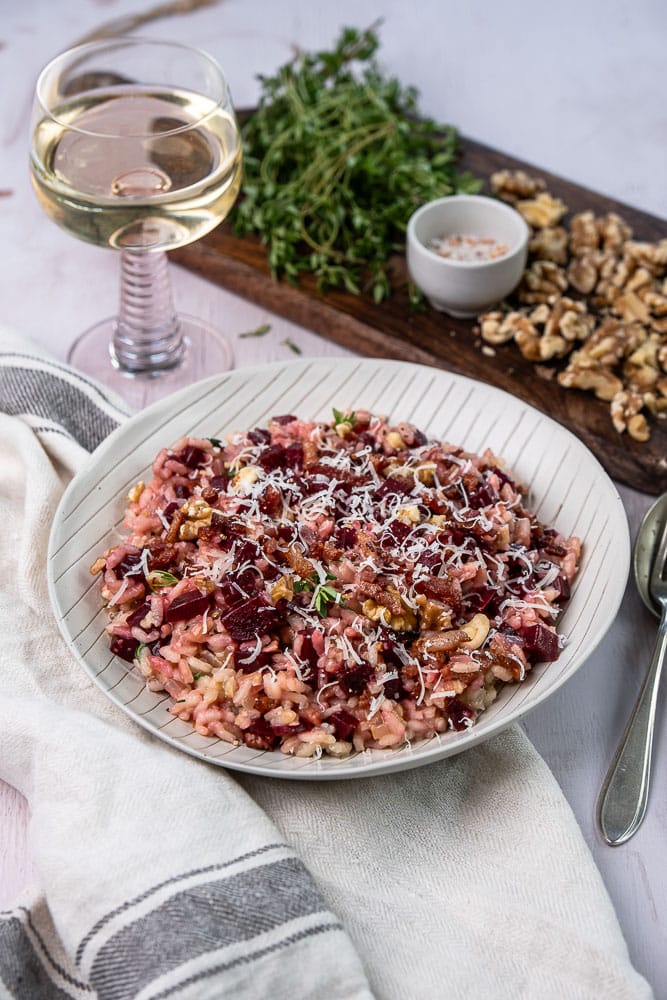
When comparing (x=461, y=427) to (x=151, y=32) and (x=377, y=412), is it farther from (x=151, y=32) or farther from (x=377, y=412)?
(x=151, y=32)

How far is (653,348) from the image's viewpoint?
391 centimetres

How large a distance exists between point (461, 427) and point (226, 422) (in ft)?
2.33

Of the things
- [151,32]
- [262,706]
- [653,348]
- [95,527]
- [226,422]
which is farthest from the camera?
[151,32]

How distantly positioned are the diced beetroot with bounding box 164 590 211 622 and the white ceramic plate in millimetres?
181

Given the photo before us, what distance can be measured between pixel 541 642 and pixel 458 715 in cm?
28

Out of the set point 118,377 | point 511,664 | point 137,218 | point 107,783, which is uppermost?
point 137,218

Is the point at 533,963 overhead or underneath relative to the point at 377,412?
underneath

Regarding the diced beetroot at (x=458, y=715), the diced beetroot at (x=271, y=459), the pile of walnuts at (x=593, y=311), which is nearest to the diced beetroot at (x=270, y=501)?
the diced beetroot at (x=271, y=459)

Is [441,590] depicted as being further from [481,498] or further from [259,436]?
[259,436]

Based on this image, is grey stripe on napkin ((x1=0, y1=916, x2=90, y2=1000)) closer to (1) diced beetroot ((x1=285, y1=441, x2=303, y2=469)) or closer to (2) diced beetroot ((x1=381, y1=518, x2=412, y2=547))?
(2) diced beetroot ((x1=381, y1=518, x2=412, y2=547))

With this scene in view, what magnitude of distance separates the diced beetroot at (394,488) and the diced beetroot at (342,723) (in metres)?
0.64

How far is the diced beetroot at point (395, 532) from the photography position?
2.79 metres

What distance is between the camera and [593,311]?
420 cm

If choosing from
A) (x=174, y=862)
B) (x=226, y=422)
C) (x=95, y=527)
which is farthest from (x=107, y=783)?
(x=226, y=422)
